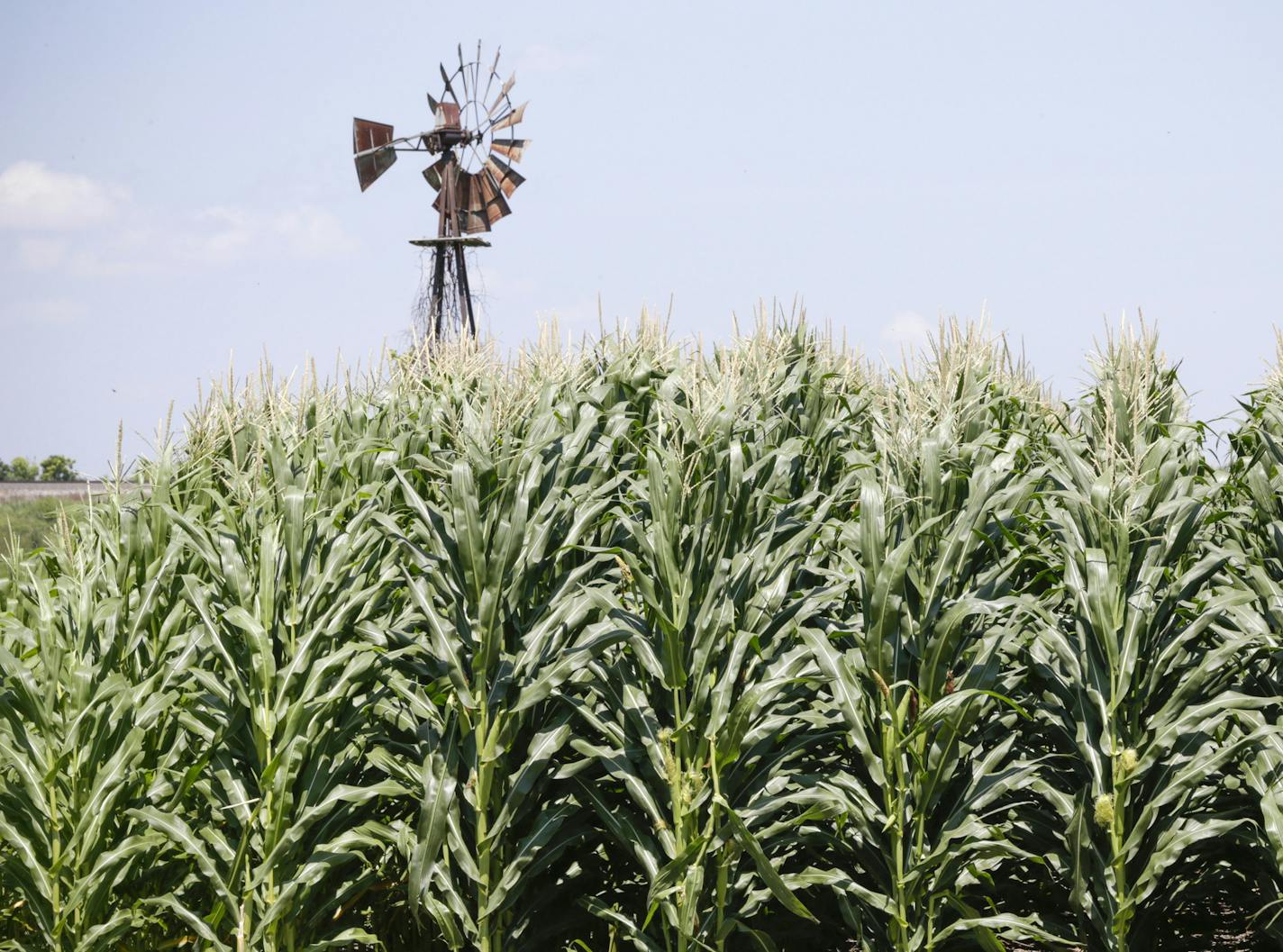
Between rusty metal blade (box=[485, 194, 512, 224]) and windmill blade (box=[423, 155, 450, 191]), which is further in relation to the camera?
windmill blade (box=[423, 155, 450, 191])

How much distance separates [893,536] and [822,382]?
309 centimetres

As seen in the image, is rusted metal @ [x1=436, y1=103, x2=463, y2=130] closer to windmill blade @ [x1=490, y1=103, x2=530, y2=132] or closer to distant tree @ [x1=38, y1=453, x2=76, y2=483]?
windmill blade @ [x1=490, y1=103, x2=530, y2=132]

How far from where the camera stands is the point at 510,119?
78.7 feet

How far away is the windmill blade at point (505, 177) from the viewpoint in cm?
2364

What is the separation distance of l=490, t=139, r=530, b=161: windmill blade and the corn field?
19.4 m

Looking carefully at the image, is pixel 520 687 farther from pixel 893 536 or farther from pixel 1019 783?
pixel 1019 783

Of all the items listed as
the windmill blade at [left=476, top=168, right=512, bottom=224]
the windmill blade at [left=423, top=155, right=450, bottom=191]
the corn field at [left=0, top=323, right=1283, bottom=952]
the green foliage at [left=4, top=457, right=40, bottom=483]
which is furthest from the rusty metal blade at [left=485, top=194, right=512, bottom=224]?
the green foliage at [left=4, top=457, right=40, bottom=483]

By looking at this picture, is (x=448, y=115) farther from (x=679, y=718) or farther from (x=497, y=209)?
(x=679, y=718)

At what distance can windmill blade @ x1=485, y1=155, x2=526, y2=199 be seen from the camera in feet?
77.6

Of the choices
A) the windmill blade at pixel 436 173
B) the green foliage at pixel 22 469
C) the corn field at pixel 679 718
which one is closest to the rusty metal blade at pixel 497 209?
the windmill blade at pixel 436 173

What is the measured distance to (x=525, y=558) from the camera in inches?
183

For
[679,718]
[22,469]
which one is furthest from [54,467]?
[679,718]

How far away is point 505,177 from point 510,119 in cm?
129

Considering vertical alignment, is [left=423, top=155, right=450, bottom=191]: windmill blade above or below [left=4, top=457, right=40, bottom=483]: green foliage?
above
